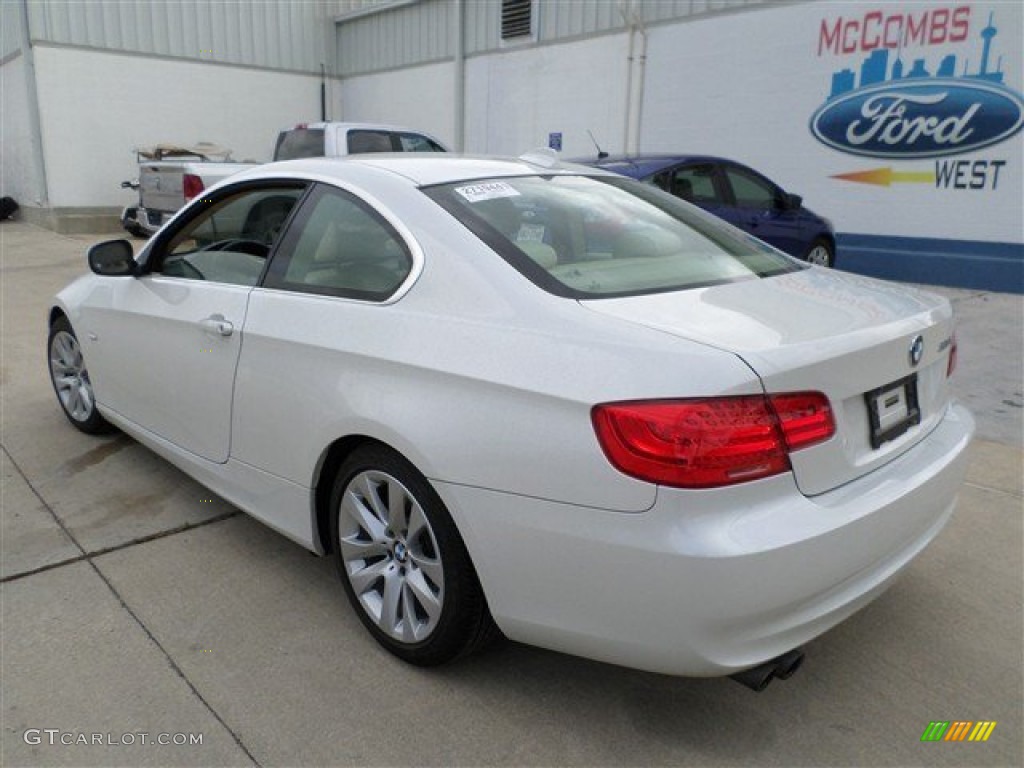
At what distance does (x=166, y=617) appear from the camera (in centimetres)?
295

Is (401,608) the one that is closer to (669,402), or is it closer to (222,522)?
(669,402)

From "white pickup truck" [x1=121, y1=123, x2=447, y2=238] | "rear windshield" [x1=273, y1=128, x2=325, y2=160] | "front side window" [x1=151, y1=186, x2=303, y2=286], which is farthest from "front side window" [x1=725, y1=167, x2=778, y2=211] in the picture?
"front side window" [x1=151, y1=186, x2=303, y2=286]

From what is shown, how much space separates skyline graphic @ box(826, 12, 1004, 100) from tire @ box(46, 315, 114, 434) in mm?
9693

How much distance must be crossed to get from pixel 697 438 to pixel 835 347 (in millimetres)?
518

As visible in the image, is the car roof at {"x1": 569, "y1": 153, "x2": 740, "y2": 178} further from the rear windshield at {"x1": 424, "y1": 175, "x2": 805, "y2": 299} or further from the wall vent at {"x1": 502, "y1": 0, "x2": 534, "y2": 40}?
the wall vent at {"x1": 502, "y1": 0, "x2": 534, "y2": 40}

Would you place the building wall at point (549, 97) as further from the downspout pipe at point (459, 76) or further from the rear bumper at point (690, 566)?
the rear bumper at point (690, 566)

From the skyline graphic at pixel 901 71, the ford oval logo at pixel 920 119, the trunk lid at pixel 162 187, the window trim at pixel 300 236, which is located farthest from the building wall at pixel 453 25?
the window trim at pixel 300 236

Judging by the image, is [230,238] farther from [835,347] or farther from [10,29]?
[10,29]

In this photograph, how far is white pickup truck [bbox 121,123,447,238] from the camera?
10570 mm

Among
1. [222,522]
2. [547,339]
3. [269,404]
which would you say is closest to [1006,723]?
[547,339]

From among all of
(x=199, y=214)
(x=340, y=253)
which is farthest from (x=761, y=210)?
(x=340, y=253)

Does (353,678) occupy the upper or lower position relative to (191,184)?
lower

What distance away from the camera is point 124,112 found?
52.9ft

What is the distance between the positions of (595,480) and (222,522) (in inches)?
89.8
